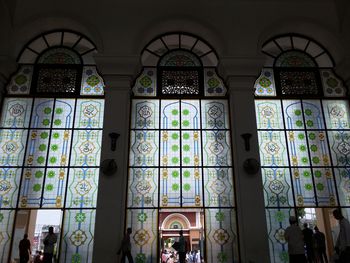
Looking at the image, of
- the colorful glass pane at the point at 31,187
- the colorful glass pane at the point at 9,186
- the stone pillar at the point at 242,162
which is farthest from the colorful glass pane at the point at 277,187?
the colorful glass pane at the point at 9,186

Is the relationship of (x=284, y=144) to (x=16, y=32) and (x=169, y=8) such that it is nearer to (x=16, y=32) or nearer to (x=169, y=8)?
(x=169, y=8)

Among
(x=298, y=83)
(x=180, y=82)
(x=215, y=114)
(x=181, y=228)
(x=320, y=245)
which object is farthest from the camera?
(x=181, y=228)

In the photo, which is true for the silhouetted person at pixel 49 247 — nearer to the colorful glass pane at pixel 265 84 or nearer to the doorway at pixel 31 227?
the doorway at pixel 31 227

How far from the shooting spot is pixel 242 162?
7.42m

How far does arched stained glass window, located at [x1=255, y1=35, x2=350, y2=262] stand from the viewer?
25.2 feet

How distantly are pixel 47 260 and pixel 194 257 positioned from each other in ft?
20.3

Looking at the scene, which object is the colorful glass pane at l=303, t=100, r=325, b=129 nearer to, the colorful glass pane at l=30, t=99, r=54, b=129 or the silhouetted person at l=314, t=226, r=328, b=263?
the silhouetted person at l=314, t=226, r=328, b=263

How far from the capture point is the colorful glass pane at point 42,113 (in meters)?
8.02

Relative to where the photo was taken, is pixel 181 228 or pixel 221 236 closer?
pixel 221 236

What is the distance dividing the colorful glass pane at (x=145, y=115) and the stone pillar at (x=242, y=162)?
176cm

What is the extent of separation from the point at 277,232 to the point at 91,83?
5.40 m

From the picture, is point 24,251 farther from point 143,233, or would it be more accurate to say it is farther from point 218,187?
point 218,187

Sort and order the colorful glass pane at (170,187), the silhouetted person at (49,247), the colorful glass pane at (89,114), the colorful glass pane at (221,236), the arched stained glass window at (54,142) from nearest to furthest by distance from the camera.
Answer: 1. the silhouetted person at (49,247)
2. the colorful glass pane at (221,236)
3. the arched stained glass window at (54,142)
4. the colorful glass pane at (170,187)
5. the colorful glass pane at (89,114)

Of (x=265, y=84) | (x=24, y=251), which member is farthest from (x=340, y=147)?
(x=24, y=251)
